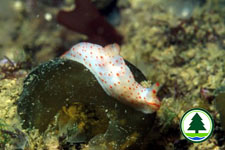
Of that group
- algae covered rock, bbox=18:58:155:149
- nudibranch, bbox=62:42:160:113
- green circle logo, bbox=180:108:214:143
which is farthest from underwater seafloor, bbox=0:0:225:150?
green circle logo, bbox=180:108:214:143

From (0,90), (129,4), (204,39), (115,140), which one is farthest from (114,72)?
(129,4)

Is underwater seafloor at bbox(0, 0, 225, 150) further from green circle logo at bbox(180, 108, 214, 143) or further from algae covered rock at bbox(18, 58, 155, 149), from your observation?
green circle logo at bbox(180, 108, 214, 143)

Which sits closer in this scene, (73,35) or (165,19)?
(165,19)

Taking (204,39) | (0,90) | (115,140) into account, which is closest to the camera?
(115,140)

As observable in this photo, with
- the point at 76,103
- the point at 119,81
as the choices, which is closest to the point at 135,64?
the point at 119,81

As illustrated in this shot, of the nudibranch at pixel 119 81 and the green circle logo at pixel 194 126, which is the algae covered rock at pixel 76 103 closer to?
the nudibranch at pixel 119 81

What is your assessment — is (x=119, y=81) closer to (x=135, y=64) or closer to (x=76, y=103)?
(x=76, y=103)

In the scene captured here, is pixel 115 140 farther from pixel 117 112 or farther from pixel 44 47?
pixel 44 47
